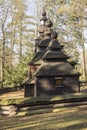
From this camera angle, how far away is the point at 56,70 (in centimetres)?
3009

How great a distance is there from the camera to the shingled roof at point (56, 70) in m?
29.7

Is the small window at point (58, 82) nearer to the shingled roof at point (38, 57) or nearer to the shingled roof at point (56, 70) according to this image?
the shingled roof at point (56, 70)

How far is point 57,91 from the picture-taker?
29859 millimetres

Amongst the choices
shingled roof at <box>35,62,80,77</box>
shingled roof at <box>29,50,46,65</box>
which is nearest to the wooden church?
shingled roof at <box>35,62,80,77</box>

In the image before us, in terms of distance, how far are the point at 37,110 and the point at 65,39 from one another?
38.3 meters

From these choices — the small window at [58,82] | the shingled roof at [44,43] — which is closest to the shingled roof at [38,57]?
the shingled roof at [44,43]

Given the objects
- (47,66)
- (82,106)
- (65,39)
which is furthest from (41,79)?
(65,39)

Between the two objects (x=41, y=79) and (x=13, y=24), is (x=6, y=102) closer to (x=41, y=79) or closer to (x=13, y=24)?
(x=41, y=79)

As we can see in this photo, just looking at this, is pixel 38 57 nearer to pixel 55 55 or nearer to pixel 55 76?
pixel 55 55

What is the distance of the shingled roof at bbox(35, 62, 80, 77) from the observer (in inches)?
1169

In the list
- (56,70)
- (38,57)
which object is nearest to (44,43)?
(38,57)

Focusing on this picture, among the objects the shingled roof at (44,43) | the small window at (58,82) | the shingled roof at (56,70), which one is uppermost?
the shingled roof at (44,43)

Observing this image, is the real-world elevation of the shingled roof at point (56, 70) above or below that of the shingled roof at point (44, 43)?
below

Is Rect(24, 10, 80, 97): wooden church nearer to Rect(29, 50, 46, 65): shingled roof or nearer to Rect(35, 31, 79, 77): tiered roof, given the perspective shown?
Rect(35, 31, 79, 77): tiered roof
